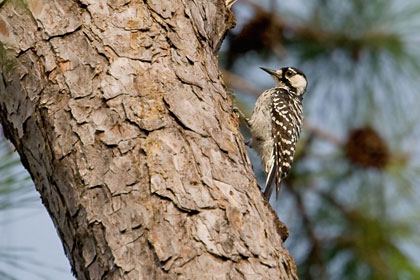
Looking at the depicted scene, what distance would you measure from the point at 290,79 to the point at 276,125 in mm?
558

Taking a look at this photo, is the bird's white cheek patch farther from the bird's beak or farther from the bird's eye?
the bird's beak

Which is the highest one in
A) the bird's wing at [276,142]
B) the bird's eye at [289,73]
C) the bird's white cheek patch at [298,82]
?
the bird's eye at [289,73]

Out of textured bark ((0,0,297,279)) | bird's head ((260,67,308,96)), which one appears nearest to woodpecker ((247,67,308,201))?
bird's head ((260,67,308,96))

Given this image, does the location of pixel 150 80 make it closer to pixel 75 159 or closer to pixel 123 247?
pixel 75 159

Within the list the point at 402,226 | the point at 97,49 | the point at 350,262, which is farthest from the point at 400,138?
the point at 97,49

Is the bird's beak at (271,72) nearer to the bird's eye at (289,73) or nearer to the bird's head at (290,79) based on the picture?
the bird's head at (290,79)

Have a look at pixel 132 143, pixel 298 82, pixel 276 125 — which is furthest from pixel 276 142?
pixel 132 143

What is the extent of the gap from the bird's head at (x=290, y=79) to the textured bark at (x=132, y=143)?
9.34 feet

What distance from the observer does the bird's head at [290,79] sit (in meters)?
5.65

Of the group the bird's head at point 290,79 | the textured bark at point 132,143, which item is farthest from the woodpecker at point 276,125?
→ the textured bark at point 132,143

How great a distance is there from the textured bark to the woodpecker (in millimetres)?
2296

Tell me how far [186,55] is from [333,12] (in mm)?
2383

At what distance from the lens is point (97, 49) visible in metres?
2.66

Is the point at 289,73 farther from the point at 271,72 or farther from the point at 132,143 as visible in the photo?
the point at 132,143
